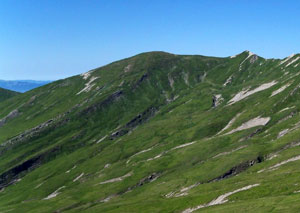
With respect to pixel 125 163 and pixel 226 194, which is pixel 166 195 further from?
pixel 125 163

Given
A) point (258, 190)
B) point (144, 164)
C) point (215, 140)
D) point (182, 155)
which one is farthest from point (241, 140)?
point (258, 190)

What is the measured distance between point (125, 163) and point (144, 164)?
69.6 feet

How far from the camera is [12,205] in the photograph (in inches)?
7013

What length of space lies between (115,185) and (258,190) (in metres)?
91.6

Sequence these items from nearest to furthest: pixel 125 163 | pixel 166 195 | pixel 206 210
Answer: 1. pixel 206 210
2. pixel 166 195
3. pixel 125 163

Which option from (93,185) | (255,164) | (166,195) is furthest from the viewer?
(93,185)

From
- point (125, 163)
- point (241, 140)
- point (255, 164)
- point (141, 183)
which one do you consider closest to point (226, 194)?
point (255, 164)

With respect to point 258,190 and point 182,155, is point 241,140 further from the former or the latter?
point 258,190

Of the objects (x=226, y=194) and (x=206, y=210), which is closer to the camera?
(x=206, y=210)

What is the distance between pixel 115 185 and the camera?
163 m

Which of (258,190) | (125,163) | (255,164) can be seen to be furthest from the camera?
(125,163)

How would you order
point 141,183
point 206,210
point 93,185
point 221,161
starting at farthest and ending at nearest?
1. point 93,185
2. point 141,183
3. point 221,161
4. point 206,210

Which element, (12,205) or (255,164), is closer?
(255,164)

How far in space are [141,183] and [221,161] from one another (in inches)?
1611
